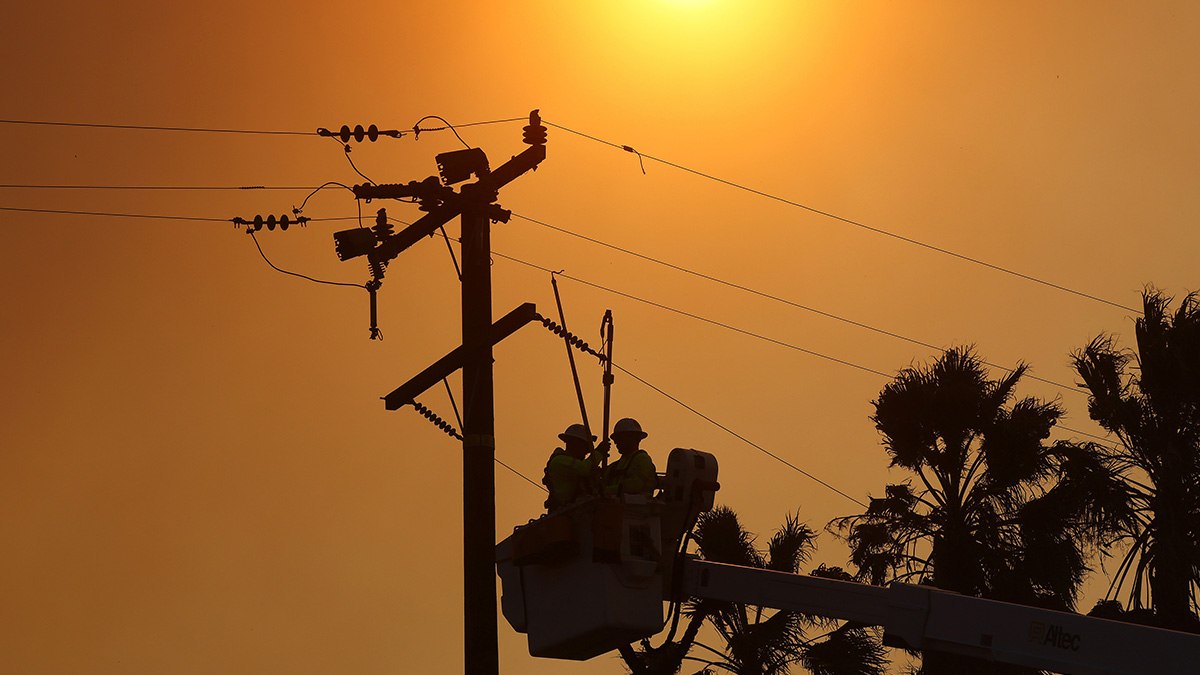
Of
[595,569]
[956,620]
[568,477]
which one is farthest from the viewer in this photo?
[956,620]

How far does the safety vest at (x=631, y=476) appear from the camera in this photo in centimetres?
1911

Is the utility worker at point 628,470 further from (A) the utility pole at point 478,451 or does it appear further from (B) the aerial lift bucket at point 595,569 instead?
(A) the utility pole at point 478,451

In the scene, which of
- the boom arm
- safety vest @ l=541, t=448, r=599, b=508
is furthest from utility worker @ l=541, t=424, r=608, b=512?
the boom arm

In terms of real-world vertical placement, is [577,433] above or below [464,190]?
below

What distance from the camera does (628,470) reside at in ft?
63.0

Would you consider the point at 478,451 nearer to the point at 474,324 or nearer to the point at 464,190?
the point at 474,324

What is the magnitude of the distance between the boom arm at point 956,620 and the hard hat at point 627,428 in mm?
1866

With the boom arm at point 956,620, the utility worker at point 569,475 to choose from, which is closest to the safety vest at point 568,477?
the utility worker at point 569,475

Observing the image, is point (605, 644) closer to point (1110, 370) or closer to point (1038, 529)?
point (1038, 529)

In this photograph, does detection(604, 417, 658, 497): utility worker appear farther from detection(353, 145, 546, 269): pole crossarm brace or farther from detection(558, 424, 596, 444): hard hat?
detection(353, 145, 546, 269): pole crossarm brace

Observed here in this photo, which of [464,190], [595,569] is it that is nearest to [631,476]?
[595,569]

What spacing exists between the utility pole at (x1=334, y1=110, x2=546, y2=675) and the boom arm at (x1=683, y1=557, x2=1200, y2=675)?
9.47 feet

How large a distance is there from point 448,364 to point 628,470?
2.16 m

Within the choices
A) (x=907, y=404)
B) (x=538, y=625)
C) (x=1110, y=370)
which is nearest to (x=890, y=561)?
(x=907, y=404)
